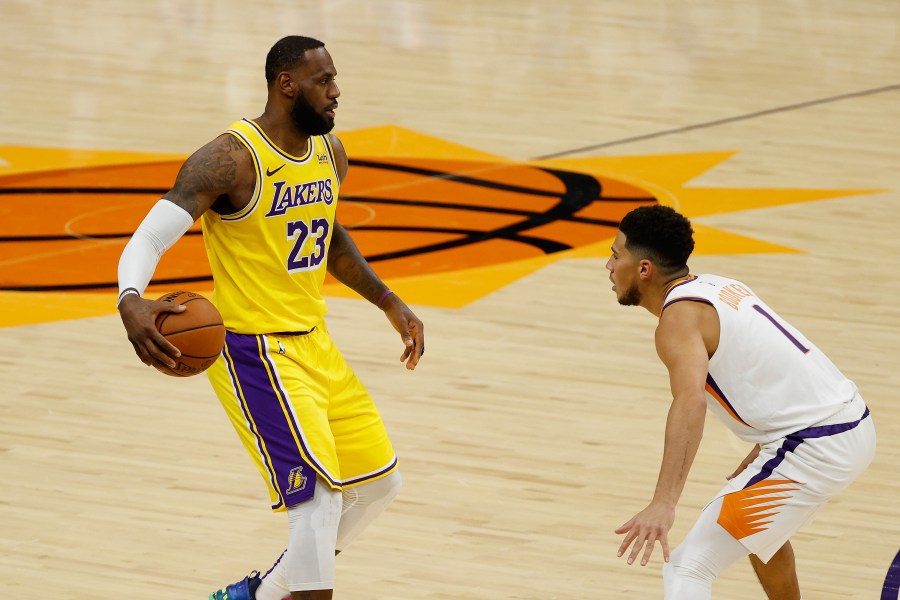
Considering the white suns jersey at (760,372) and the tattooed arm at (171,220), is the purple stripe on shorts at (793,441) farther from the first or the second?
the tattooed arm at (171,220)

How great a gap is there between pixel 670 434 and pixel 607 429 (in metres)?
3.05

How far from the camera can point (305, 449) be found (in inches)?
186

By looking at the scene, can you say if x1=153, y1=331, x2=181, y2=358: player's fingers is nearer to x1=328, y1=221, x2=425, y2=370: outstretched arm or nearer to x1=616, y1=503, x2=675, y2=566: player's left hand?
x1=328, y1=221, x2=425, y2=370: outstretched arm

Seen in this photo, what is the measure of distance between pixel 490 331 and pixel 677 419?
452cm

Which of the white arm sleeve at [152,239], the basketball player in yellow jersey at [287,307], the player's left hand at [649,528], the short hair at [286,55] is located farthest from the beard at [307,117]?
the player's left hand at [649,528]

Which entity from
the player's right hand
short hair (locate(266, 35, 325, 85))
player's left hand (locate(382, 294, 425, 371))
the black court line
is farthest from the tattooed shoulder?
the black court line

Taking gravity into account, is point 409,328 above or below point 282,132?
below

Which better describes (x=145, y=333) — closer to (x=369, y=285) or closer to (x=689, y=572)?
(x=369, y=285)

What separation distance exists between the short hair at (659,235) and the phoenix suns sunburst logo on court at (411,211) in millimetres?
4666

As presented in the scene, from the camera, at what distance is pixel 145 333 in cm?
433

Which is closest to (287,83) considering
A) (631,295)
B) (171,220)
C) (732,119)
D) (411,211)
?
(171,220)

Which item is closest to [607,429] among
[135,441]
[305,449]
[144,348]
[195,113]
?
[135,441]

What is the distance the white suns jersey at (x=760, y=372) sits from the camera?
4.44m

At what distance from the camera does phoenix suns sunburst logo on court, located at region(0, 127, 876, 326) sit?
9539mm
